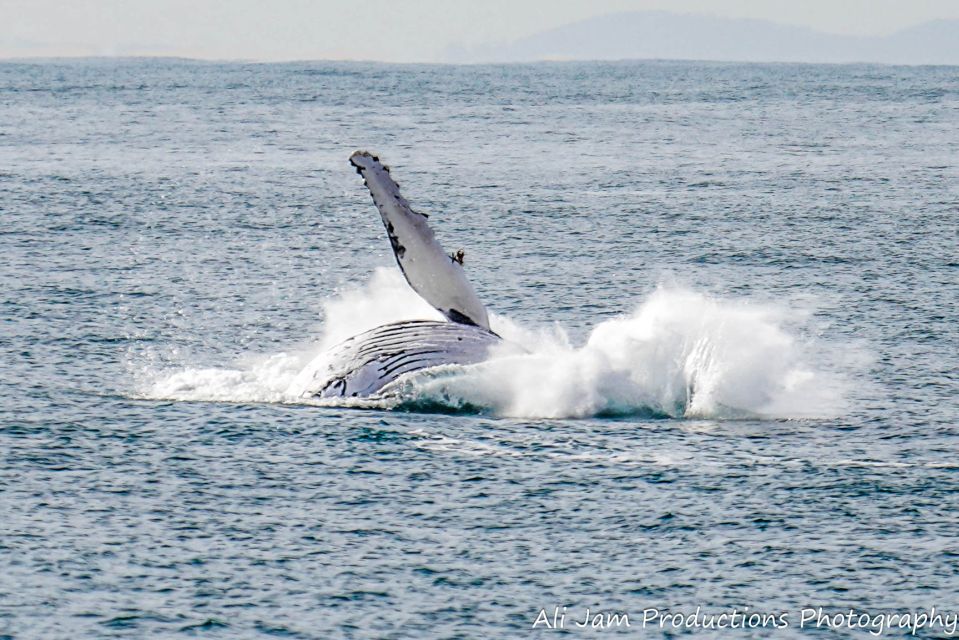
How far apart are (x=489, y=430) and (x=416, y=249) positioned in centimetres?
282

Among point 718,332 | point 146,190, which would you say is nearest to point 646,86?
point 146,190

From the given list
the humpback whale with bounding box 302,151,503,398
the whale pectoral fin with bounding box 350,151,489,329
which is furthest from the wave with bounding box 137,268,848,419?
the whale pectoral fin with bounding box 350,151,489,329

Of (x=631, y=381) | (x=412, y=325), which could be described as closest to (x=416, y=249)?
(x=412, y=325)

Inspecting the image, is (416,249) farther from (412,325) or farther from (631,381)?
(631,381)

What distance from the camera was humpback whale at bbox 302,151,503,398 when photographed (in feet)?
79.5

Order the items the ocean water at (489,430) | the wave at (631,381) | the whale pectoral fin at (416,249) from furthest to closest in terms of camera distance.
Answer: the wave at (631,381)
the whale pectoral fin at (416,249)
the ocean water at (489,430)

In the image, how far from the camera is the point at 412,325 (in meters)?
24.9

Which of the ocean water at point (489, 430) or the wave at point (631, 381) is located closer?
the ocean water at point (489, 430)

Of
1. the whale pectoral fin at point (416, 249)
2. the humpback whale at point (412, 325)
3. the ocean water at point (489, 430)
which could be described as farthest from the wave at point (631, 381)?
the whale pectoral fin at point (416, 249)

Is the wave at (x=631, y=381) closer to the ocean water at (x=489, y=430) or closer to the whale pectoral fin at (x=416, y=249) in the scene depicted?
the ocean water at (x=489, y=430)

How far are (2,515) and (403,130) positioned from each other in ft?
263

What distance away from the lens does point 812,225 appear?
5216cm

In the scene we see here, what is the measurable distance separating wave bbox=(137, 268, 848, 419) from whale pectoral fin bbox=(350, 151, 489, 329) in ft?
3.50

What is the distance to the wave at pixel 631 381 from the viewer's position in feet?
82.4
